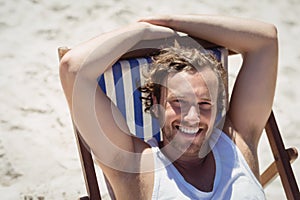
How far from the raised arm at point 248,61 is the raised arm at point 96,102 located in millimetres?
214

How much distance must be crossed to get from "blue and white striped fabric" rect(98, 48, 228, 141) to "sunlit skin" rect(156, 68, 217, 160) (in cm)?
22

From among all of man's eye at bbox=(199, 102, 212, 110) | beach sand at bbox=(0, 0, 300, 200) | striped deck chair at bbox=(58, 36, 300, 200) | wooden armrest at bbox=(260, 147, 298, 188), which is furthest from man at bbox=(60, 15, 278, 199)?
beach sand at bbox=(0, 0, 300, 200)

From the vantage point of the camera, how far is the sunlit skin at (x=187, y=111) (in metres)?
1.58

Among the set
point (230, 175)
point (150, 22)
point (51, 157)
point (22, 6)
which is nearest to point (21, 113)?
point (51, 157)

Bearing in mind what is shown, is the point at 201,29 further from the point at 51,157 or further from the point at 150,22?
the point at 51,157

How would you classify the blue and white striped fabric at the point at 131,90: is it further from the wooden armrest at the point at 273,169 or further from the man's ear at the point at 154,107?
the wooden armrest at the point at 273,169

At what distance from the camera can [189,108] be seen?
159 cm

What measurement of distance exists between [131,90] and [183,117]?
0.34 meters

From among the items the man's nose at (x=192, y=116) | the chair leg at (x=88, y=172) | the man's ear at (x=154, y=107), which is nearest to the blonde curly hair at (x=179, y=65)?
the man's ear at (x=154, y=107)

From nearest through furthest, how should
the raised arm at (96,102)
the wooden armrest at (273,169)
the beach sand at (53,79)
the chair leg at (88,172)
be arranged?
the raised arm at (96,102), the chair leg at (88,172), the wooden armrest at (273,169), the beach sand at (53,79)

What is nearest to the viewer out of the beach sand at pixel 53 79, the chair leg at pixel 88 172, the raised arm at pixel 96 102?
the raised arm at pixel 96 102

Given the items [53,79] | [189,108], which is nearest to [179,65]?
[189,108]

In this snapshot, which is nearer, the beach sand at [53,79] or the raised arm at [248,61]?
the raised arm at [248,61]

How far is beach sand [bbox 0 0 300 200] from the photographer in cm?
245
